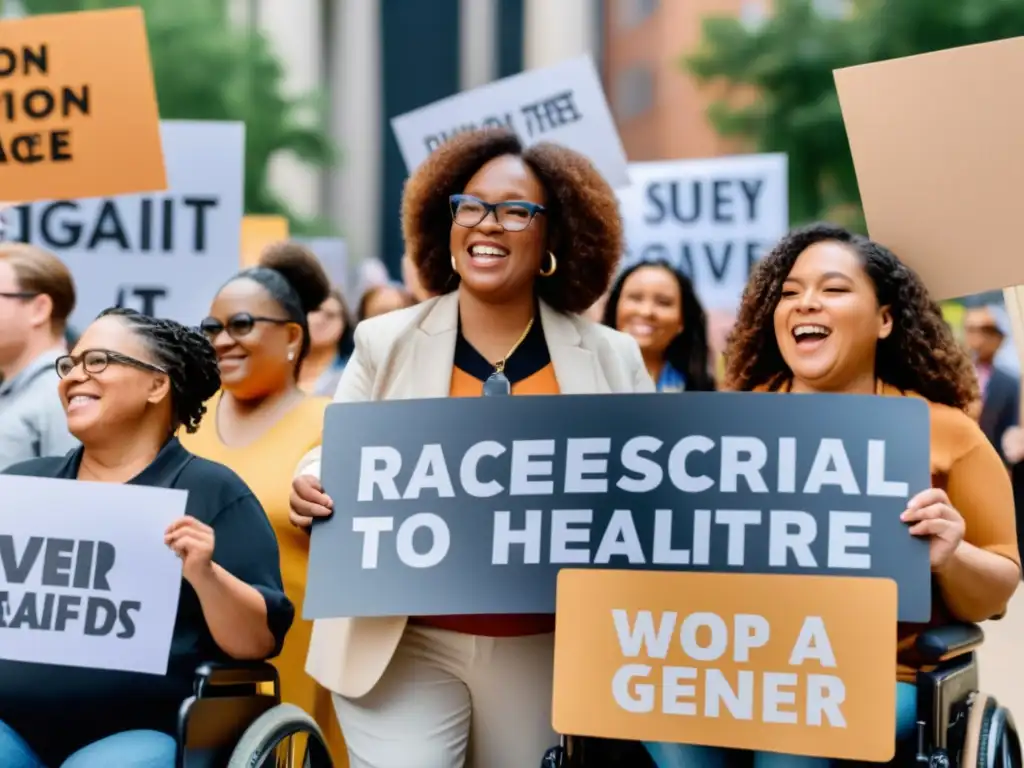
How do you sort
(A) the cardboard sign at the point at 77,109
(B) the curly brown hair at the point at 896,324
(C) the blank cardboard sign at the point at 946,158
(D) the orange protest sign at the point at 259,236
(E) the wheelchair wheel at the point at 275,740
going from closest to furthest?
(E) the wheelchair wheel at the point at 275,740
(B) the curly brown hair at the point at 896,324
(C) the blank cardboard sign at the point at 946,158
(A) the cardboard sign at the point at 77,109
(D) the orange protest sign at the point at 259,236

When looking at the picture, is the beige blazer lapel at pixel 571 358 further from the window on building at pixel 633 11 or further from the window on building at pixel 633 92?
the window on building at pixel 633 11

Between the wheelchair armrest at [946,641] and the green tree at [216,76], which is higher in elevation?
the green tree at [216,76]

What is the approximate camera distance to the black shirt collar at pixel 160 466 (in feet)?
12.5

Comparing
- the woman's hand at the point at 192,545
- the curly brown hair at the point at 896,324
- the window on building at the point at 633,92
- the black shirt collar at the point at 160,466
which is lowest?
the woman's hand at the point at 192,545

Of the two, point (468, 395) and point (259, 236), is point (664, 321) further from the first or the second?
point (259, 236)

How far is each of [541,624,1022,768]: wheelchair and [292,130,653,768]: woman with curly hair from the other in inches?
5.4

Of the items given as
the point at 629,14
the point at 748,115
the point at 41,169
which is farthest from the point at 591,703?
the point at 629,14

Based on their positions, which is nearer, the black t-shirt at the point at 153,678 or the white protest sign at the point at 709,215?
the black t-shirt at the point at 153,678

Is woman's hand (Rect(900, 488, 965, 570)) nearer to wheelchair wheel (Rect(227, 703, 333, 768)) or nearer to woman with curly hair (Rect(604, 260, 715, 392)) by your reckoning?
wheelchair wheel (Rect(227, 703, 333, 768))

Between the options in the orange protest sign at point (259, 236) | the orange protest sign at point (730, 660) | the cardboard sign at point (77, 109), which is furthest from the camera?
the orange protest sign at point (259, 236)

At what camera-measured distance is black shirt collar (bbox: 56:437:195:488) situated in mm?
3801

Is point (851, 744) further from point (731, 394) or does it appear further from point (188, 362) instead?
point (188, 362)


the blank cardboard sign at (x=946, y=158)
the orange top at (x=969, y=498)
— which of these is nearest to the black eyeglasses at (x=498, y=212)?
the blank cardboard sign at (x=946, y=158)

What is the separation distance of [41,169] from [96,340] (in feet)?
5.91
